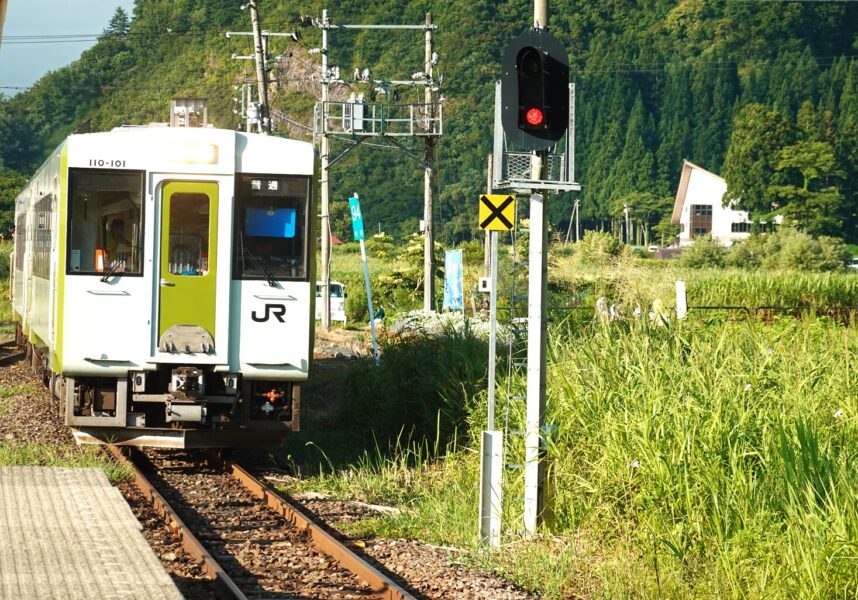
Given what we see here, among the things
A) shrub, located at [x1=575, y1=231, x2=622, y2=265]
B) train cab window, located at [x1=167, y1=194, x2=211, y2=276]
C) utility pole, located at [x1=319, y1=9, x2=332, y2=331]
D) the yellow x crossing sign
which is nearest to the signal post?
Result: the yellow x crossing sign

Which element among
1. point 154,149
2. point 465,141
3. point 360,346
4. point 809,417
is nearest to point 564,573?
point 809,417

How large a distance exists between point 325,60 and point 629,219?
82.8 meters

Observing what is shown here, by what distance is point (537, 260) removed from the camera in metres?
9.59

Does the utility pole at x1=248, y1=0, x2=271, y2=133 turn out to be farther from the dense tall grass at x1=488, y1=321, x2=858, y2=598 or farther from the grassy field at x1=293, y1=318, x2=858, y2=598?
the dense tall grass at x1=488, y1=321, x2=858, y2=598

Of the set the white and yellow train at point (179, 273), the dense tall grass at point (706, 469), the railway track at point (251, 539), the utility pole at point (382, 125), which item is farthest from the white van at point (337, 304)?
the dense tall grass at point (706, 469)

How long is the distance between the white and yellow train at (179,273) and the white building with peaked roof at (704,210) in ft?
321

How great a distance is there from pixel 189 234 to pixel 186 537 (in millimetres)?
3591

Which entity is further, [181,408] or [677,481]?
[181,408]

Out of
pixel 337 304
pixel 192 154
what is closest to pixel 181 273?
pixel 192 154

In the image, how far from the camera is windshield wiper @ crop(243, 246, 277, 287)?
1203cm

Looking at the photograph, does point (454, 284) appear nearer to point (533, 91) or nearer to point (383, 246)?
point (533, 91)

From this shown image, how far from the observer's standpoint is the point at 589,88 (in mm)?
122500

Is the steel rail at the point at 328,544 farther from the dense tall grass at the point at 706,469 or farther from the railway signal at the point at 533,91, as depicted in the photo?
the railway signal at the point at 533,91

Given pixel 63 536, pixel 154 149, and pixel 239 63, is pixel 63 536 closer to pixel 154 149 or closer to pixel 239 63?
pixel 154 149
